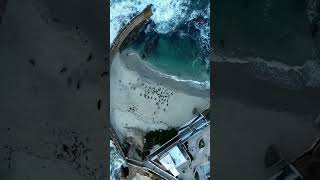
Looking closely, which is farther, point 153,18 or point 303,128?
point 153,18

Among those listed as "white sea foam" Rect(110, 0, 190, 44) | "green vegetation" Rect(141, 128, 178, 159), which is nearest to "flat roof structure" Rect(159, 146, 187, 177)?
"green vegetation" Rect(141, 128, 178, 159)

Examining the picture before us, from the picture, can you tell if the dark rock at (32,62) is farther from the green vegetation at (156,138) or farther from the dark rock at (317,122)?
the dark rock at (317,122)

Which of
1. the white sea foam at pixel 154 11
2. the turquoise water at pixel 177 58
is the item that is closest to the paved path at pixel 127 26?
the white sea foam at pixel 154 11

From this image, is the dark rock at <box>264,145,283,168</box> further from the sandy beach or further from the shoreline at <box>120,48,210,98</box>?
the sandy beach

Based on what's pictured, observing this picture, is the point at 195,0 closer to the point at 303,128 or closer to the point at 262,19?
the point at 262,19

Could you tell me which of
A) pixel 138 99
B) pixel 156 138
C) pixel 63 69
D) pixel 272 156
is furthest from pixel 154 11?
pixel 272 156

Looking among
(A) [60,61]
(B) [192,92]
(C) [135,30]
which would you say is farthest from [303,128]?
(A) [60,61]
